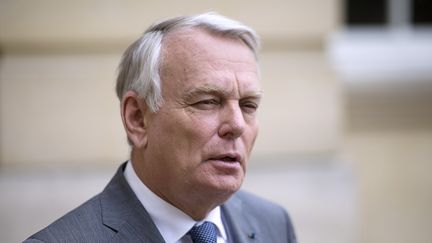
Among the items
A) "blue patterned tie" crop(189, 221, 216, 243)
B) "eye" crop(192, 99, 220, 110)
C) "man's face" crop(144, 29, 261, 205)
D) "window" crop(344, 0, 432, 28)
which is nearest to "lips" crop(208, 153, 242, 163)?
"man's face" crop(144, 29, 261, 205)

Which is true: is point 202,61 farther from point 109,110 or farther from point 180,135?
point 109,110

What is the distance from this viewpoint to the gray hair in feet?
8.50

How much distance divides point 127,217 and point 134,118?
1.30 feet

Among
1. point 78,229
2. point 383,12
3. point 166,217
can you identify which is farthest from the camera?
point 383,12

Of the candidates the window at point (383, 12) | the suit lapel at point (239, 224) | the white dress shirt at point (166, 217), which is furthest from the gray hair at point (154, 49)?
the window at point (383, 12)

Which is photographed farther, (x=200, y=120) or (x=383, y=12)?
(x=383, y=12)

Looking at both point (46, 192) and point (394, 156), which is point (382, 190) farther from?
point (46, 192)

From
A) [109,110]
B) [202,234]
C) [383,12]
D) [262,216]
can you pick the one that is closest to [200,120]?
[202,234]

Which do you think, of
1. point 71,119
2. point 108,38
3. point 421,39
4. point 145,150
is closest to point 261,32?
point 108,38

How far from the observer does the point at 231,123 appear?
2.52 metres

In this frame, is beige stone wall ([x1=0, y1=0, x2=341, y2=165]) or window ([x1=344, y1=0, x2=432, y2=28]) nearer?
beige stone wall ([x1=0, y1=0, x2=341, y2=165])

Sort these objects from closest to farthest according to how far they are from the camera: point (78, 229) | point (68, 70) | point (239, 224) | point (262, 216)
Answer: point (78, 229) → point (239, 224) → point (262, 216) → point (68, 70)

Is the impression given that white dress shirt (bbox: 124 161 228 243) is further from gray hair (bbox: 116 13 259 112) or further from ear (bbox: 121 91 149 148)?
gray hair (bbox: 116 13 259 112)

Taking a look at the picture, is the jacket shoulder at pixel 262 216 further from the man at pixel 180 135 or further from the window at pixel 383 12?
the window at pixel 383 12
